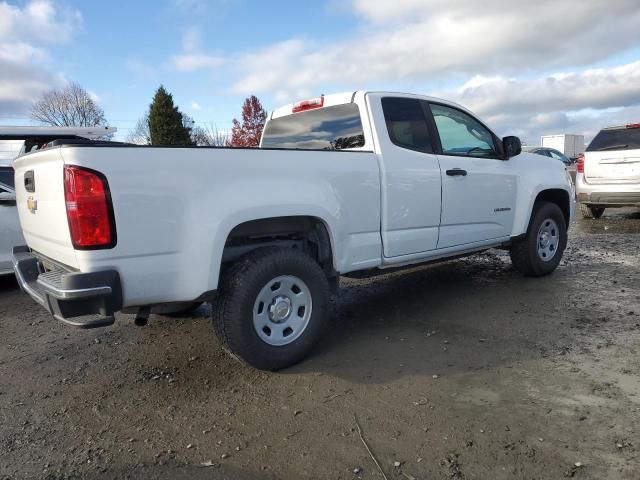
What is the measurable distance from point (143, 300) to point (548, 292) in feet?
13.6

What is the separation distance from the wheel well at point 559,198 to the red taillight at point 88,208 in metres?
4.78

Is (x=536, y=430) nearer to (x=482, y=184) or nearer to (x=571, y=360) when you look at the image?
(x=571, y=360)

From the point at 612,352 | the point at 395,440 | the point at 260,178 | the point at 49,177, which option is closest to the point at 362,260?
the point at 260,178

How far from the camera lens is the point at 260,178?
328 cm

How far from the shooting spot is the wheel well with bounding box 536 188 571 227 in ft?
19.1

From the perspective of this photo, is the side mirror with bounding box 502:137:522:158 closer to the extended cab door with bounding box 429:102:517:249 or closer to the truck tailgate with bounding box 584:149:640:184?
the extended cab door with bounding box 429:102:517:249

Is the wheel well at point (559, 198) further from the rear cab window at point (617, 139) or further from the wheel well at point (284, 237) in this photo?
the rear cab window at point (617, 139)

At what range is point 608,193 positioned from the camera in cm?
950

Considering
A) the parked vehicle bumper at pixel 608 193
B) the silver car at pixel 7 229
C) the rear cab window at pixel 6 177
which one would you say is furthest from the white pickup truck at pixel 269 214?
the parked vehicle bumper at pixel 608 193

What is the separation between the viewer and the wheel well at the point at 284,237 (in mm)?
3447

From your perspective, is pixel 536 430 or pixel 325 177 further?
pixel 325 177

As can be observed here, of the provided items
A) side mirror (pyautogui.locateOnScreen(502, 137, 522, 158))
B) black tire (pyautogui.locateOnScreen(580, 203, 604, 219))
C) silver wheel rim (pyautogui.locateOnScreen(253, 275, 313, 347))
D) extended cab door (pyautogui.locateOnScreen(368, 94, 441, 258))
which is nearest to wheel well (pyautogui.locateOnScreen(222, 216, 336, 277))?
silver wheel rim (pyautogui.locateOnScreen(253, 275, 313, 347))

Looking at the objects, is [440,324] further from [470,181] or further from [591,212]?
[591,212]

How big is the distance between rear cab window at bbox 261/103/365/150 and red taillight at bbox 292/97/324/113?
39 mm
